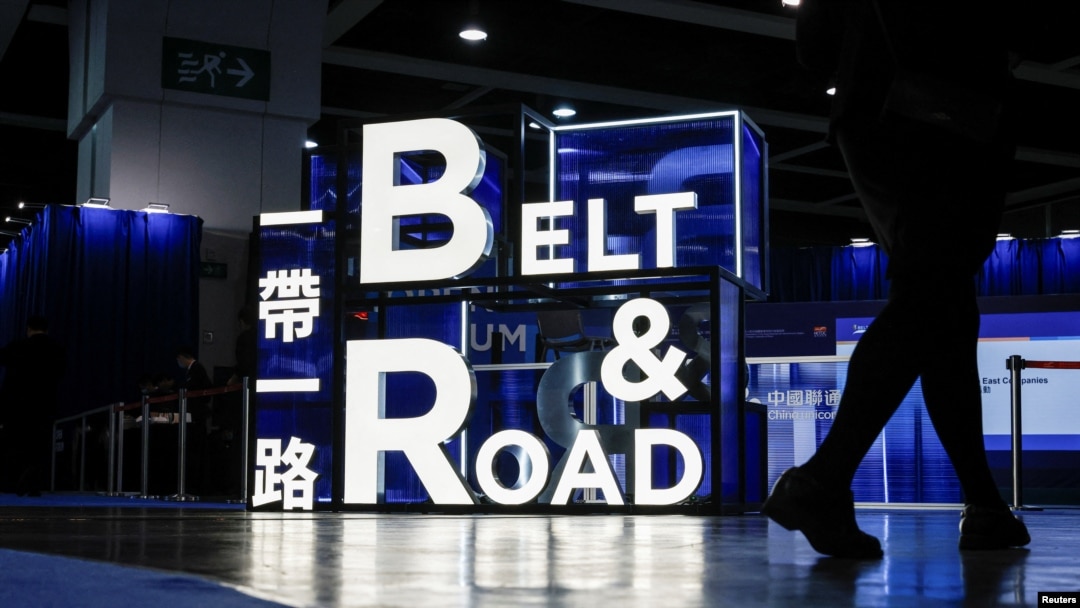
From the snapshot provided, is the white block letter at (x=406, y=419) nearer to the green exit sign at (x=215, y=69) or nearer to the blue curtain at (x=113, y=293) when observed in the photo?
the green exit sign at (x=215, y=69)

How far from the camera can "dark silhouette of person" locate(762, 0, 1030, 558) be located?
214 cm

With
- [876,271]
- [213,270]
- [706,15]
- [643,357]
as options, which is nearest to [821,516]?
[643,357]

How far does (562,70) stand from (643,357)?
8.88 metres

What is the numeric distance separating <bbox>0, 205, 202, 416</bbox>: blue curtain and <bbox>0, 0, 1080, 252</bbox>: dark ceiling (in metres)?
2.11

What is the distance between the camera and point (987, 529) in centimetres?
218

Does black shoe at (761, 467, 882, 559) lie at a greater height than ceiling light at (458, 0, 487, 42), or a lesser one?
lesser

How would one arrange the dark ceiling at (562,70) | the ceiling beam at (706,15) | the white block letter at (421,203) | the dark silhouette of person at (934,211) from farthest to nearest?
1. the dark ceiling at (562,70)
2. the ceiling beam at (706,15)
3. the white block letter at (421,203)
4. the dark silhouette of person at (934,211)

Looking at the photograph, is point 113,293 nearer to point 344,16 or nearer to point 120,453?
point 120,453

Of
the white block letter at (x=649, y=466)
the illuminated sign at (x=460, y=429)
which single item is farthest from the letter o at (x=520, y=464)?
the white block letter at (x=649, y=466)

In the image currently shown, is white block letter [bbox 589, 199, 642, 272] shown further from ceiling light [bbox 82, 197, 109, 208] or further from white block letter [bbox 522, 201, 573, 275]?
ceiling light [bbox 82, 197, 109, 208]

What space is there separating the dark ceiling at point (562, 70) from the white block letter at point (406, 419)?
6141mm

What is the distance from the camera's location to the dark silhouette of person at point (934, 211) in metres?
2.14

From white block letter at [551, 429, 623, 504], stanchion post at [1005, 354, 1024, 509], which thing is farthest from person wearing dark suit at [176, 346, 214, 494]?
stanchion post at [1005, 354, 1024, 509]

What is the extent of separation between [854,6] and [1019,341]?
9.83 m
